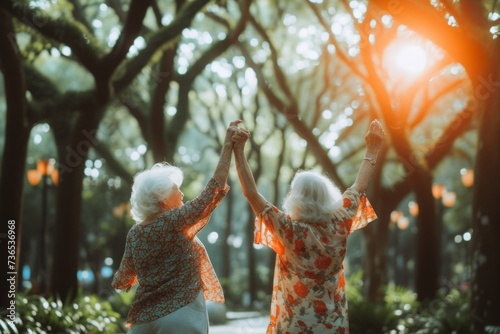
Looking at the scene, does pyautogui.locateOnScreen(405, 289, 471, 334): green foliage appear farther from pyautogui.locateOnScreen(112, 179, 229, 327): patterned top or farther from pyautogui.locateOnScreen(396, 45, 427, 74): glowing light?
pyautogui.locateOnScreen(112, 179, 229, 327): patterned top

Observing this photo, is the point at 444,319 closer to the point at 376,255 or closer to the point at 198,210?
the point at 376,255

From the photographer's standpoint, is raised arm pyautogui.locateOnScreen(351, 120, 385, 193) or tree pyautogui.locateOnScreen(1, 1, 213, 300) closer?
raised arm pyautogui.locateOnScreen(351, 120, 385, 193)

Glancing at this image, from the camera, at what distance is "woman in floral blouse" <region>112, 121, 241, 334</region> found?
15.8ft

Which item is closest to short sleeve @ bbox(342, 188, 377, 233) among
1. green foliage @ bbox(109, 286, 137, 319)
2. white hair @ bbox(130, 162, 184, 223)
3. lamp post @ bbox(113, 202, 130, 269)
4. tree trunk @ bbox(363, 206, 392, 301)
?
white hair @ bbox(130, 162, 184, 223)

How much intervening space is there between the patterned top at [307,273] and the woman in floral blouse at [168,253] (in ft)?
1.43

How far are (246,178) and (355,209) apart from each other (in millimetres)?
783

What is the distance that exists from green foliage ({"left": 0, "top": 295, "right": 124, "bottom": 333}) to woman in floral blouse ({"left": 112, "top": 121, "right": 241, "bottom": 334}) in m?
5.05

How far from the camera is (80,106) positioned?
13.5 meters

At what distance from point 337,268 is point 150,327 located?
123 cm

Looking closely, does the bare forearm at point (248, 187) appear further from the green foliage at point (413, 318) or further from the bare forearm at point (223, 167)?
the green foliage at point (413, 318)

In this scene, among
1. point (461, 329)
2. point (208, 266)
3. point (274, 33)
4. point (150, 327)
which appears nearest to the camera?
point (150, 327)

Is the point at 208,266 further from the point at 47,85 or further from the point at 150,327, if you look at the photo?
the point at 47,85

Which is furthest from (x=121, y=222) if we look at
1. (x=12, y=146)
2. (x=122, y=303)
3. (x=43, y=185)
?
(x=12, y=146)

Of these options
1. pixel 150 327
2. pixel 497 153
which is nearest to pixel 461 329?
pixel 497 153
